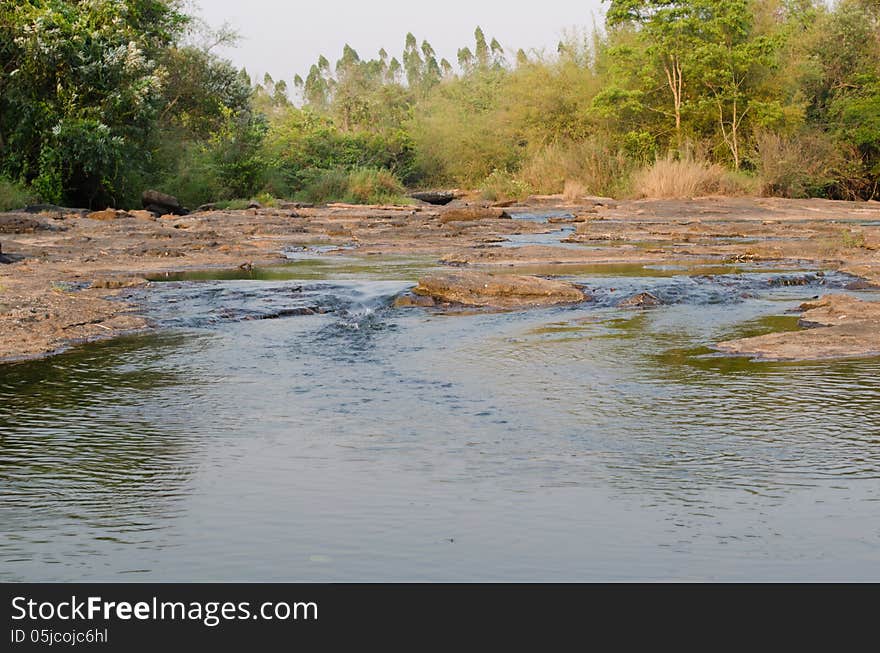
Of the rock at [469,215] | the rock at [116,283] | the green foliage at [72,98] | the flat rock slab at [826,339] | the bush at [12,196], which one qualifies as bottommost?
the flat rock slab at [826,339]

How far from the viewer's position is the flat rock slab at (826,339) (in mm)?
5836

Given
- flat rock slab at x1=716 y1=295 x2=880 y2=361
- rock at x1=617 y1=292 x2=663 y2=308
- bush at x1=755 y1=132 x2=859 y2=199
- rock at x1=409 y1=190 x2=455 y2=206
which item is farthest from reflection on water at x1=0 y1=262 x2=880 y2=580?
rock at x1=409 y1=190 x2=455 y2=206

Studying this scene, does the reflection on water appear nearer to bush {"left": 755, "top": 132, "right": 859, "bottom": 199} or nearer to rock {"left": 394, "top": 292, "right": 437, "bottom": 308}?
rock {"left": 394, "top": 292, "right": 437, "bottom": 308}

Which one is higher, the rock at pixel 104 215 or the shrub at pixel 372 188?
the shrub at pixel 372 188

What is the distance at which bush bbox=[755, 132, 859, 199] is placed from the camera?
2841cm

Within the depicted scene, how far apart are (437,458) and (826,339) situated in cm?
325

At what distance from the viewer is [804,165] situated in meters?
29.1

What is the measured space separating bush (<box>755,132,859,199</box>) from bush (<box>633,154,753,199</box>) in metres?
1.06

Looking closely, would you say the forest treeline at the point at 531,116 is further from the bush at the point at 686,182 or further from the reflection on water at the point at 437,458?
the reflection on water at the point at 437,458

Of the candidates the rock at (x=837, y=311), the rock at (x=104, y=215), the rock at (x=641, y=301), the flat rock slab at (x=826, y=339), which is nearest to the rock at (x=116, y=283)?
the rock at (x=641, y=301)

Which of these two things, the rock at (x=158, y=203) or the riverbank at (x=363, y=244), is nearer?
the riverbank at (x=363, y=244)

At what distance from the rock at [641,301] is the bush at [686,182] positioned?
19238mm

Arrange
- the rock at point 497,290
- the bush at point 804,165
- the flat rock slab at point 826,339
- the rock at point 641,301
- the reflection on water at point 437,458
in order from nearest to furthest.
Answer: the reflection on water at point 437,458
the flat rock slab at point 826,339
the rock at point 641,301
the rock at point 497,290
the bush at point 804,165
